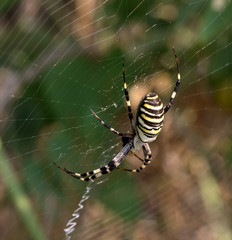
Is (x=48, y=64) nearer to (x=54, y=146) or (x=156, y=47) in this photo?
(x=54, y=146)

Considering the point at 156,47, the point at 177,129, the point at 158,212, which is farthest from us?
the point at 158,212

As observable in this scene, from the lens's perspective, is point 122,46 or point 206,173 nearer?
point 122,46

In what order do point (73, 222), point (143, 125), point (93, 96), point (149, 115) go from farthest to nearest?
point (73, 222)
point (93, 96)
point (143, 125)
point (149, 115)

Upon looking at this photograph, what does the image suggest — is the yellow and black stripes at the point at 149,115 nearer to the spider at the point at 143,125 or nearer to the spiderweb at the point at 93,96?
the spider at the point at 143,125

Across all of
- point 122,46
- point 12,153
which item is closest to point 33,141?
point 12,153

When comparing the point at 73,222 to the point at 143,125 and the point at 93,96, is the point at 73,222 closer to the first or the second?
the point at 93,96

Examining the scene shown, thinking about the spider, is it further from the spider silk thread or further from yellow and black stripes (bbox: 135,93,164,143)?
the spider silk thread

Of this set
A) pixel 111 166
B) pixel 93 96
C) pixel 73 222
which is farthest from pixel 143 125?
pixel 73 222
